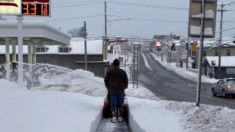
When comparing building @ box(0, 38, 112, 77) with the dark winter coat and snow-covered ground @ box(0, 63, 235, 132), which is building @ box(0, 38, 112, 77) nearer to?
the dark winter coat

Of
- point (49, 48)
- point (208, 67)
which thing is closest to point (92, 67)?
point (49, 48)

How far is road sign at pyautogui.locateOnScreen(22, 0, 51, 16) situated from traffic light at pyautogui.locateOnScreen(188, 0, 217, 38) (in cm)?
601

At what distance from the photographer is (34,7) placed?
12.7 metres

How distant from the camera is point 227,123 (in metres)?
5.64

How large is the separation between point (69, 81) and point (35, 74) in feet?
10.3

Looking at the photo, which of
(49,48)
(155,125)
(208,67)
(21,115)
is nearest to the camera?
(21,115)

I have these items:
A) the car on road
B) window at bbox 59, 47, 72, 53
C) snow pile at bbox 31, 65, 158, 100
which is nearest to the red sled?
snow pile at bbox 31, 65, 158, 100

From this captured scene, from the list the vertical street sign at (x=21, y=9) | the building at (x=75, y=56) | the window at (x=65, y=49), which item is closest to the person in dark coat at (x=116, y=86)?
the vertical street sign at (x=21, y=9)

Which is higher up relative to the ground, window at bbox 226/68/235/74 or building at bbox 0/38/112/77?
building at bbox 0/38/112/77

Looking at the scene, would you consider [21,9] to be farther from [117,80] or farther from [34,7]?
[117,80]

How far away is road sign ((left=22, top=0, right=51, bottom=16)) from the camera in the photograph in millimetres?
12578

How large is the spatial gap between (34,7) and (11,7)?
31.2 inches

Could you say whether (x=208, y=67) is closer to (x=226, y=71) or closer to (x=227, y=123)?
(x=226, y=71)

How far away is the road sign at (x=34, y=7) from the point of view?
1258 cm
